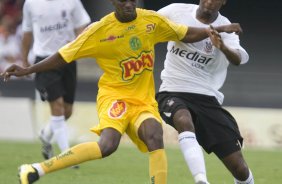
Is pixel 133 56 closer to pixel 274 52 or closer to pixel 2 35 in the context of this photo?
pixel 2 35

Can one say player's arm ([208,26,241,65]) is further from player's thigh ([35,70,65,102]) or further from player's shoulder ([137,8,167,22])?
player's thigh ([35,70,65,102])

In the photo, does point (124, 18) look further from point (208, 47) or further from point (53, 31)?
point (53, 31)

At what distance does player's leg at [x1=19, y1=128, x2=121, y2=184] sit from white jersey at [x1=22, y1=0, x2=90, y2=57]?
479cm

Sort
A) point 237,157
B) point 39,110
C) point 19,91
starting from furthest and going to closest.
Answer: point 19,91 → point 39,110 → point 237,157

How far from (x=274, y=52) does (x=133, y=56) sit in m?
17.9

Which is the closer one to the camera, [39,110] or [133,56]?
[133,56]

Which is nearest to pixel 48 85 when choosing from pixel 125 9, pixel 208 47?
pixel 208 47

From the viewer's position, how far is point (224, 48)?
8.54 m

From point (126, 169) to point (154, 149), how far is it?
4.00 m

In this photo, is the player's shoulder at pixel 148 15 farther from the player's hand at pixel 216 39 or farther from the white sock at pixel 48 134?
the white sock at pixel 48 134

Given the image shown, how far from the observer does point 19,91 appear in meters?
21.8

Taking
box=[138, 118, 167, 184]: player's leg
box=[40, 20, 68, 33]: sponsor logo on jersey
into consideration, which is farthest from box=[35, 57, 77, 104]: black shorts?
box=[138, 118, 167, 184]: player's leg

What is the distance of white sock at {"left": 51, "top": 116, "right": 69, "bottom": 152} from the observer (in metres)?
12.5

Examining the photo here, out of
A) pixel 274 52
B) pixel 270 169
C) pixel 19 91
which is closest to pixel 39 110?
pixel 19 91
